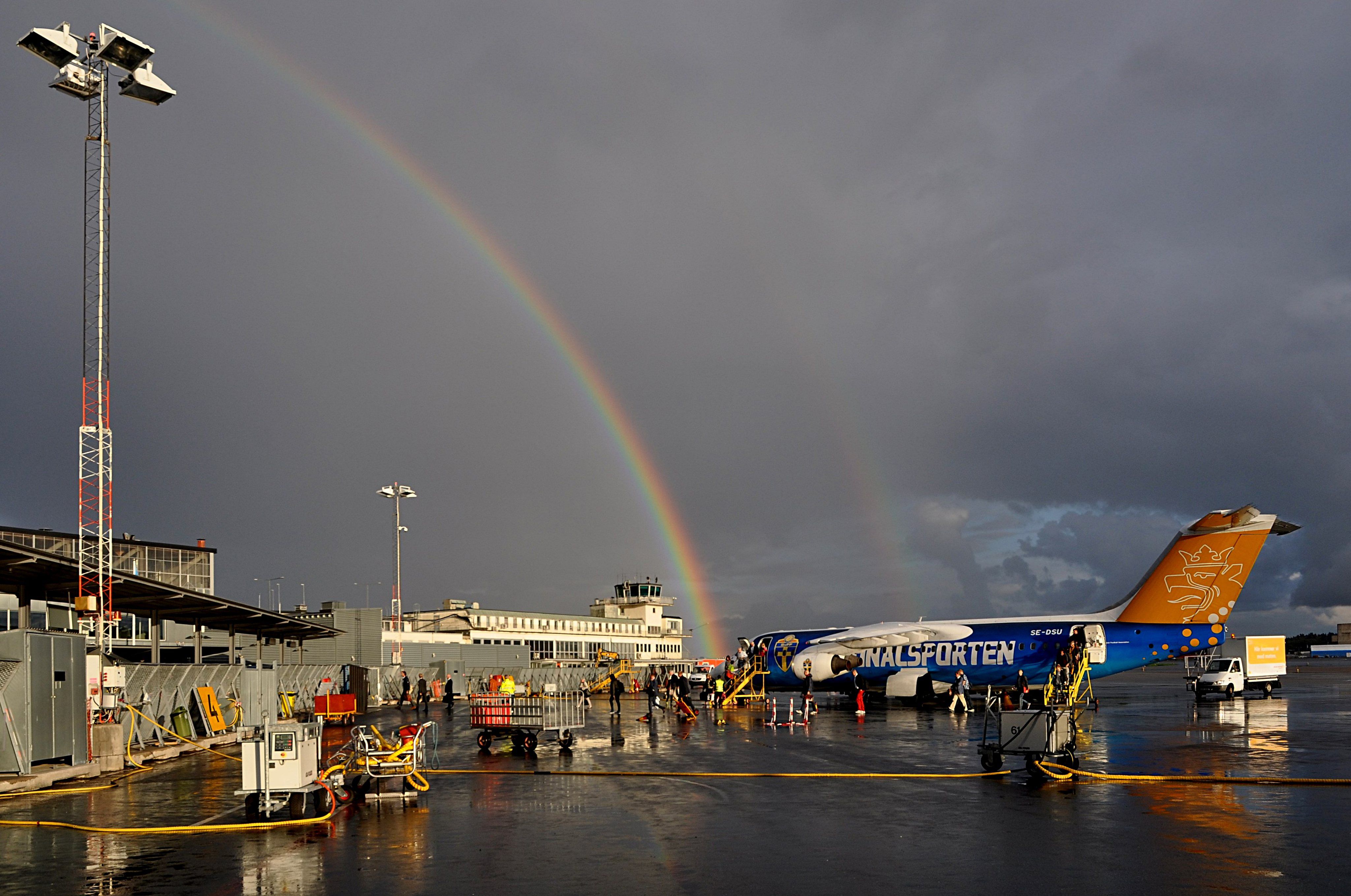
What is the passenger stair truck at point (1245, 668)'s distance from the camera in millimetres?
52312

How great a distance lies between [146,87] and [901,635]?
3817cm

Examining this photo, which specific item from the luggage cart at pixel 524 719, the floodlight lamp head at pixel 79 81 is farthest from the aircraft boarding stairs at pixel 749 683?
the floodlight lamp head at pixel 79 81

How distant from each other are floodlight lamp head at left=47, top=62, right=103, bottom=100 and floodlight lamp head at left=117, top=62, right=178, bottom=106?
0.97m

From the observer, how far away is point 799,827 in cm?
1489

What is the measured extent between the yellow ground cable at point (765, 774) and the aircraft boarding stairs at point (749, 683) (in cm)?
3142

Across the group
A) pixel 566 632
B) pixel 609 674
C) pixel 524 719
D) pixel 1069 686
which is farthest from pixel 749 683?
pixel 566 632

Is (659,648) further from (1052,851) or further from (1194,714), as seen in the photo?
(1052,851)

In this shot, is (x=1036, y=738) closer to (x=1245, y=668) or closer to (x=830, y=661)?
(x=830, y=661)

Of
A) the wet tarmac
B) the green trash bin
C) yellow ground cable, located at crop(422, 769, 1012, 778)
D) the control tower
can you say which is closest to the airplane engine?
the wet tarmac

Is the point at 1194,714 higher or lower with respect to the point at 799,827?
lower

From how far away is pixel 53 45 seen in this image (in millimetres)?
28250

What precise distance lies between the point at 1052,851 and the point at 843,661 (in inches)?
1626

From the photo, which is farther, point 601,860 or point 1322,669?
point 1322,669

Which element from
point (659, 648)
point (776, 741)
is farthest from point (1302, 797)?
point (659, 648)
